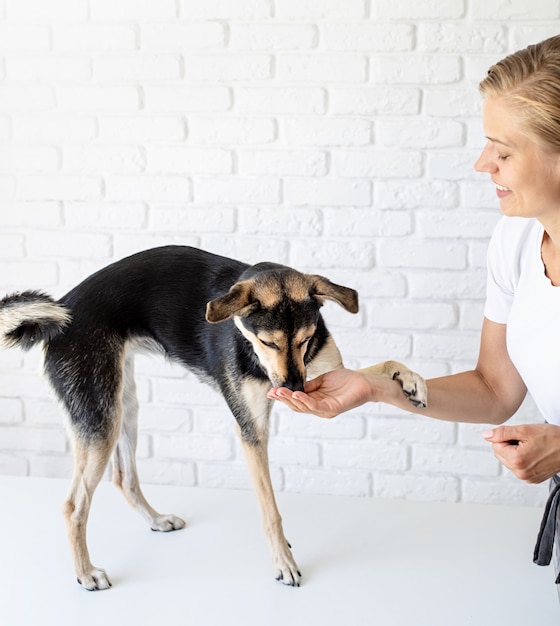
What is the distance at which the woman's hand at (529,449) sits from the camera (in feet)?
3.54

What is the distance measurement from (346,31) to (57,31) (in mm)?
749

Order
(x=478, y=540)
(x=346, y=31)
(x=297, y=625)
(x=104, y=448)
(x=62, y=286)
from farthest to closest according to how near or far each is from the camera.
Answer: (x=62, y=286)
(x=346, y=31)
(x=478, y=540)
(x=104, y=448)
(x=297, y=625)

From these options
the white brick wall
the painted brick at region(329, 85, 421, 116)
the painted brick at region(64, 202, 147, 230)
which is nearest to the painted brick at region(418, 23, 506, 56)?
the white brick wall

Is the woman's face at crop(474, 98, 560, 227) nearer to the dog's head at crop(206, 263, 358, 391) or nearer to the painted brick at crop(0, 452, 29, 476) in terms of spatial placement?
the dog's head at crop(206, 263, 358, 391)

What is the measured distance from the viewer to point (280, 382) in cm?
125

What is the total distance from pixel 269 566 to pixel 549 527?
494mm

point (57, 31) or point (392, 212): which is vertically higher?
point (57, 31)

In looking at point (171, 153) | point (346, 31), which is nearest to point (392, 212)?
point (346, 31)

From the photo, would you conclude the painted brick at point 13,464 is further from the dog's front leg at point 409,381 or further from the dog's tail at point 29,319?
the dog's front leg at point 409,381

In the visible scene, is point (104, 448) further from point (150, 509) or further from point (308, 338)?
point (308, 338)

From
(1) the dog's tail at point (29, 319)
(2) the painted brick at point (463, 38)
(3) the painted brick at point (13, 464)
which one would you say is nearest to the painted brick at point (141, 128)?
(2) the painted brick at point (463, 38)

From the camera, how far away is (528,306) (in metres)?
1.24

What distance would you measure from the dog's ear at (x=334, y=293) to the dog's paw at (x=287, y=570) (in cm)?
45

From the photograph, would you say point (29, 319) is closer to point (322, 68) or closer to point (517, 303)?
point (517, 303)
